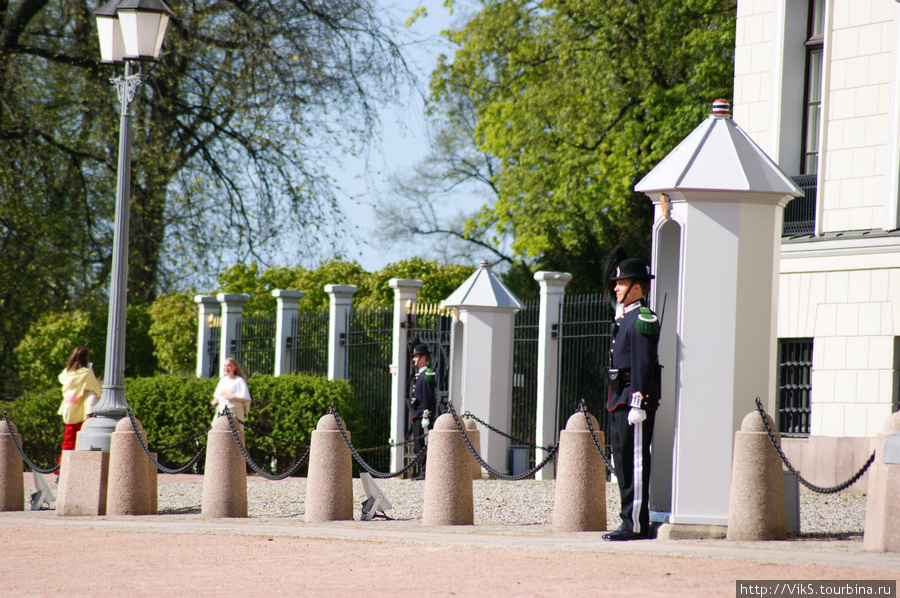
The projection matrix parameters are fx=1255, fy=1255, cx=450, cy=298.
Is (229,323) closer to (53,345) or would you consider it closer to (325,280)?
(325,280)

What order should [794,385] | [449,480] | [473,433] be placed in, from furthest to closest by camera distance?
[473,433], [794,385], [449,480]

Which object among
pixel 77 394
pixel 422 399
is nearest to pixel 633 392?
pixel 422 399

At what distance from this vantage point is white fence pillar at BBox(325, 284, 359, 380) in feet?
63.1

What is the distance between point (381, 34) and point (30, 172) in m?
7.06

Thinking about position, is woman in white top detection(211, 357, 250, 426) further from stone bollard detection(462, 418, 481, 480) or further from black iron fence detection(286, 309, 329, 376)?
black iron fence detection(286, 309, 329, 376)

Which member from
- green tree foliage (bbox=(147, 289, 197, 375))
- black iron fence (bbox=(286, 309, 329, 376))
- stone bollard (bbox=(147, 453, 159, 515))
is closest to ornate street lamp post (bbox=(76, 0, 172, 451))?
stone bollard (bbox=(147, 453, 159, 515))

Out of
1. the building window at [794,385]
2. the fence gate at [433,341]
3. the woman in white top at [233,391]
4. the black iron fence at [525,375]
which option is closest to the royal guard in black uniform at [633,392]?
the building window at [794,385]

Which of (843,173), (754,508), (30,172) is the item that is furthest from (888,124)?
(30,172)

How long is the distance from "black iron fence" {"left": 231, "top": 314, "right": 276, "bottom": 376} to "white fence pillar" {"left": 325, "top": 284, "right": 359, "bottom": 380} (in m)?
2.07

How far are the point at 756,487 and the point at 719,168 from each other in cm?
227

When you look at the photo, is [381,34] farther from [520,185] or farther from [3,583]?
[3,583]

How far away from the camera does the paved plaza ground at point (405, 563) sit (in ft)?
22.3

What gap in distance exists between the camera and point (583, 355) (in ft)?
52.8

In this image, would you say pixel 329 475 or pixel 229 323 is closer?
pixel 329 475
